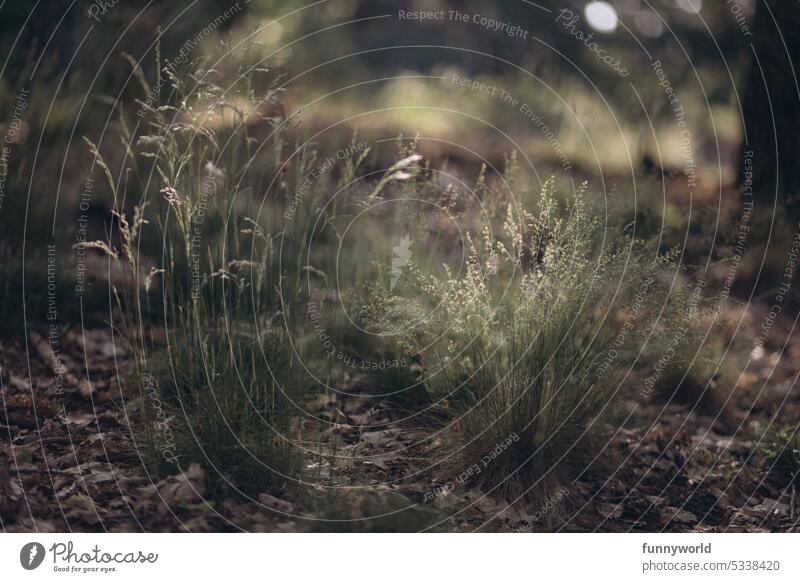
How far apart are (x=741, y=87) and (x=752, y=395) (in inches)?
67.0

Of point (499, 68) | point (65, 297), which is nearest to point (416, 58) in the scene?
point (499, 68)

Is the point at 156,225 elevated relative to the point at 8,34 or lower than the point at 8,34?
Result: lower

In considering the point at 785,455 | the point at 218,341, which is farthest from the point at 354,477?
the point at 785,455

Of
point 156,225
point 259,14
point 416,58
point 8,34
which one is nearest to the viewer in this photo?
point 8,34

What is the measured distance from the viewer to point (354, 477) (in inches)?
120

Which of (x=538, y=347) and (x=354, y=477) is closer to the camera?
(x=538, y=347)

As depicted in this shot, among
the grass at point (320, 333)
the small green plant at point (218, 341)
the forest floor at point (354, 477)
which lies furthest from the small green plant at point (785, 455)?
the small green plant at point (218, 341)

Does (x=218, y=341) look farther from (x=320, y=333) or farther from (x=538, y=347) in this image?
(x=538, y=347)

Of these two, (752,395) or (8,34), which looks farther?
(752,395)

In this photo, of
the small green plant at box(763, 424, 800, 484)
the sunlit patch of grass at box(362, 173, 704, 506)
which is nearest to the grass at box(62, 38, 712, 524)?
the sunlit patch of grass at box(362, 173, 704, 506)

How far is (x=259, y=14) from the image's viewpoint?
4.22 m

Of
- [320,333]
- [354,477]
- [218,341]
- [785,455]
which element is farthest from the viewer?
[785,455]

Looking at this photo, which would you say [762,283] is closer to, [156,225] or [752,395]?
[752,395]

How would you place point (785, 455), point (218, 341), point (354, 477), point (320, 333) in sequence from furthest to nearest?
point (785, 455), point (320, 333), point (354, 477), point (218, 341)
